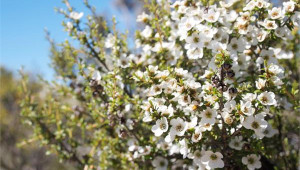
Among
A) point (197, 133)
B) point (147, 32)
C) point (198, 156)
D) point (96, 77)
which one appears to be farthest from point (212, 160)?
point (147, 32)

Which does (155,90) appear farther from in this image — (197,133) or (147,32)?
(147,32)

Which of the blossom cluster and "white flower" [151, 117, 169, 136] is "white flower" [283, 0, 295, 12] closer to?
the blossom cluster

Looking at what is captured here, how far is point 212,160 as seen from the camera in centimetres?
204

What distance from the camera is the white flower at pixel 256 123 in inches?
73.3

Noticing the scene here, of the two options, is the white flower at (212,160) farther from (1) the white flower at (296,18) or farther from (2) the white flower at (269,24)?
(1) the white flower at (296,18)

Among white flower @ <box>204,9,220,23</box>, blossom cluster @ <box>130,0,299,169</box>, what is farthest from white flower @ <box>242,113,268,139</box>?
white flower @ <box>204,9,220,23</box>

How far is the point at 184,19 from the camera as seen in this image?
2.31m

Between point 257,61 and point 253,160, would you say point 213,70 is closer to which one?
point 257,61

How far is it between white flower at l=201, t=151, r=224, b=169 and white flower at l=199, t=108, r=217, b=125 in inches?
9.8

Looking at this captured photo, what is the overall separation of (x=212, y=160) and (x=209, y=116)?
33cm

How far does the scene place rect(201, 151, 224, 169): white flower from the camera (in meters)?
2.01

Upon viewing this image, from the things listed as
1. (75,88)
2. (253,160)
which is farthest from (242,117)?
(75,88)

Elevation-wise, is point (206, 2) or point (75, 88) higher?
point (206, 2)

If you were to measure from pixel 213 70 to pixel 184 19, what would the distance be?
50 cm
